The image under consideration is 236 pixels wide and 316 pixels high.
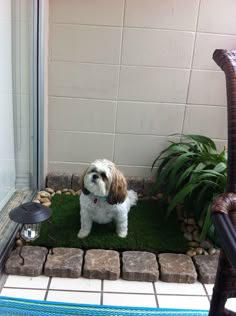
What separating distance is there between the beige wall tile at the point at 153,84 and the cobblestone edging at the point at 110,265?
3.21ft

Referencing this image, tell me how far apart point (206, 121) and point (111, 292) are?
4.09 feet

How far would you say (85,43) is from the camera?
1.95 meters

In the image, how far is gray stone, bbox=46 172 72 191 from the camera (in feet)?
7.16

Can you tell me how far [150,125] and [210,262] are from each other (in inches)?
36.8

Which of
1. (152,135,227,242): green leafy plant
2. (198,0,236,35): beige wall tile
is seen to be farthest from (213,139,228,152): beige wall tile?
(198,0,236,35): beige wall tile

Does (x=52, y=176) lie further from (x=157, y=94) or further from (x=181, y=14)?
(x=181, y=14)

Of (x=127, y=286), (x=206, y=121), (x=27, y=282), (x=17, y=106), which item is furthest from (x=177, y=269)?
(x=17, y=106)

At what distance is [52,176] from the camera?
2180mm

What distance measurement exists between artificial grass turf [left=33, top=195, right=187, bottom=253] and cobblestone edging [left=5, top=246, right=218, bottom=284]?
0.18 feet

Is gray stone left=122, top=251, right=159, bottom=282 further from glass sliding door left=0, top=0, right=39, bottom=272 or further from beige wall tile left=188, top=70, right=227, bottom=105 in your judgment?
beige wall tile left=188, top=70, right=227, bottom=105

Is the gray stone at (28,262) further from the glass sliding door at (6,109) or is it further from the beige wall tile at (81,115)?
the beige wall tile at (81,115)

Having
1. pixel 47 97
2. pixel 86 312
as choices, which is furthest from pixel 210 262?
pixel 47 97

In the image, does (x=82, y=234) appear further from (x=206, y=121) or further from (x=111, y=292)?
(x=206, y=121)

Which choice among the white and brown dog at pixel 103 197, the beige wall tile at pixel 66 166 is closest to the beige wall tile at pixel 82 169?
the beige wall tile at pixel 66 166
